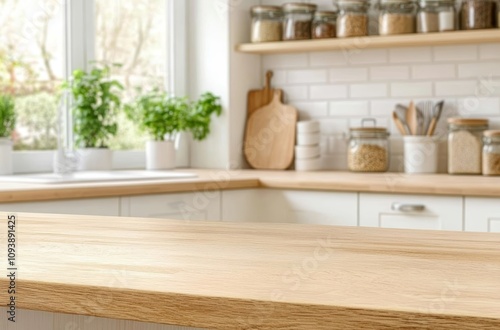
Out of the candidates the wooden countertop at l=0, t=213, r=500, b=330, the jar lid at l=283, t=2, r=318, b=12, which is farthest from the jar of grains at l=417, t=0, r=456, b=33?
the wooden countertop at l=0, t=213, r=500, b=330

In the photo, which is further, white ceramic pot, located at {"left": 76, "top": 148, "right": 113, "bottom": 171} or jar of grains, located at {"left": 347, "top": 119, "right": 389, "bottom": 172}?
jar of grains, located at {"left": 347, "top": 119, "right": 389, "bottom": 172}

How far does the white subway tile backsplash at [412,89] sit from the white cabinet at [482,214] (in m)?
1.03

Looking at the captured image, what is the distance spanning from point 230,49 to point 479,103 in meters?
1.31

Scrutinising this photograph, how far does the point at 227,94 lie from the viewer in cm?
449

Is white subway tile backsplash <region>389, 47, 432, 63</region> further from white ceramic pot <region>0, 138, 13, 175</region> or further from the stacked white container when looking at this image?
white ceramic pot <region>0, 138, 13, 175</region>

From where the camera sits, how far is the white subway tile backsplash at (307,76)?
450cm

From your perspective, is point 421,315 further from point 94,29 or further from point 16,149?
point 94,29

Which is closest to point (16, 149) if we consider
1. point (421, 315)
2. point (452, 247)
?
point (452, 247)

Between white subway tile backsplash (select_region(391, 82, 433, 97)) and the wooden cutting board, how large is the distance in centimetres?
55

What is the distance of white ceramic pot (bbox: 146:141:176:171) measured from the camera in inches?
167

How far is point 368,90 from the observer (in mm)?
4387

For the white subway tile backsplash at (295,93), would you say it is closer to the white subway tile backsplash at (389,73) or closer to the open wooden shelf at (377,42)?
the open wooden shelf at (377,42)

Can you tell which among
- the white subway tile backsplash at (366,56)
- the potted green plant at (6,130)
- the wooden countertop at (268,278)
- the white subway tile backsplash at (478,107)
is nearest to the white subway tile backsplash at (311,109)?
the white subway tile backsplash at (366,56)

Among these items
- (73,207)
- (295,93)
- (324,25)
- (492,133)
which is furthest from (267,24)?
(73,207)
